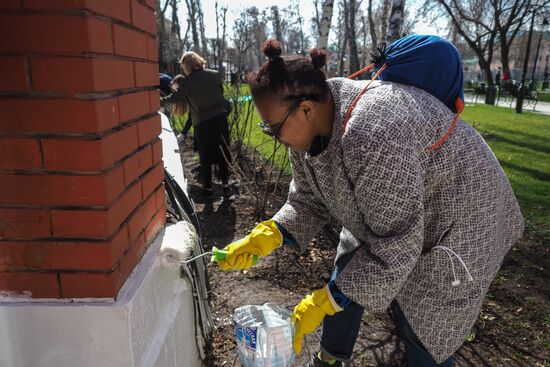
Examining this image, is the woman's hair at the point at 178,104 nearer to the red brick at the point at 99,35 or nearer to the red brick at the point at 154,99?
the red brick at the point at 154,99

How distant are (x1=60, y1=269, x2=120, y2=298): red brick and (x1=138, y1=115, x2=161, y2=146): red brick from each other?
0.45 metres

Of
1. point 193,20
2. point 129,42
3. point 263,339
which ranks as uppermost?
point 193,20

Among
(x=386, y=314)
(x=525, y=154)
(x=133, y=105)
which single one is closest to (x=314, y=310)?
(x=133, y=105)

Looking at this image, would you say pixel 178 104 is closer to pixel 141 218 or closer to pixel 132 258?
pixel 141 218

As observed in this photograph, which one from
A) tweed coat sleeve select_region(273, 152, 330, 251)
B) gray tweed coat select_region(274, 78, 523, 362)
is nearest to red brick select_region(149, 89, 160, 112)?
gray tweed coat select_region(274, 78, 523, 362)

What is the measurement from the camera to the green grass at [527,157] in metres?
4.74

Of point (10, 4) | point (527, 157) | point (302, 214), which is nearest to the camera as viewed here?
point (10, 4)

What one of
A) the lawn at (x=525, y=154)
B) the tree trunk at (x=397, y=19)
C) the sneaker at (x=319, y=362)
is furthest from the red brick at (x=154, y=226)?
the tree trunk at (x=397, y=19)

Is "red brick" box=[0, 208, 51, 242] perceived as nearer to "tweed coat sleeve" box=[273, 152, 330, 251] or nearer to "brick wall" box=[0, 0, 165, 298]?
"brick wall" box=[0, 0, 165, 298]

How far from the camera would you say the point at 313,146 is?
160cm

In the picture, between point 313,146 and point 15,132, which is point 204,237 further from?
point 15,132

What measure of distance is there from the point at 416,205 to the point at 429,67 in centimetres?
55

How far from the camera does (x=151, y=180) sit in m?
1.51

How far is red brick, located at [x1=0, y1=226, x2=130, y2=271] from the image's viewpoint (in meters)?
1.10
